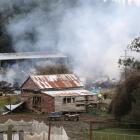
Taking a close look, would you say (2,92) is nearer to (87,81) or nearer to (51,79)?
(51,79)

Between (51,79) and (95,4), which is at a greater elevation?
(95,4)

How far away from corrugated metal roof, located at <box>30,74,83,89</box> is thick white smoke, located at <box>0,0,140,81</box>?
7472mm

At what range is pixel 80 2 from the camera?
4022 cm

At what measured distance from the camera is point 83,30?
3916 centimetres

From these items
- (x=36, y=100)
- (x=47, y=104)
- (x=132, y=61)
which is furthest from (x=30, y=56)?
(x=47, y=104)

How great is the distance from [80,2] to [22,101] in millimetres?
14341

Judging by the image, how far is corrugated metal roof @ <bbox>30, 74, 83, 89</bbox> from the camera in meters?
27.9

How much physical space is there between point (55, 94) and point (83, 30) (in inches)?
525

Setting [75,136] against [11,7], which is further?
[11,7]

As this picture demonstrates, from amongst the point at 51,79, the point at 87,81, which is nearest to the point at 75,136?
the point at 51,79

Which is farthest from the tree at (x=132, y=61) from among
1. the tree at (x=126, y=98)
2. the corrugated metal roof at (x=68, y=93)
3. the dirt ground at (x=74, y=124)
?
the tree at (x=126, y=98)

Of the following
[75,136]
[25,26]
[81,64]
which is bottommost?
[75,136]

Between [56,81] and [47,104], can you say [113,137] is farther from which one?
[56,81]

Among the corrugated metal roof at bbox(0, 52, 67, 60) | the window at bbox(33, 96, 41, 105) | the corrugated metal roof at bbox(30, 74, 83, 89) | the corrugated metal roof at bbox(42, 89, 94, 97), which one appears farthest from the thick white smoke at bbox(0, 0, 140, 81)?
the window at bbox(33, 96, 41, 105)
